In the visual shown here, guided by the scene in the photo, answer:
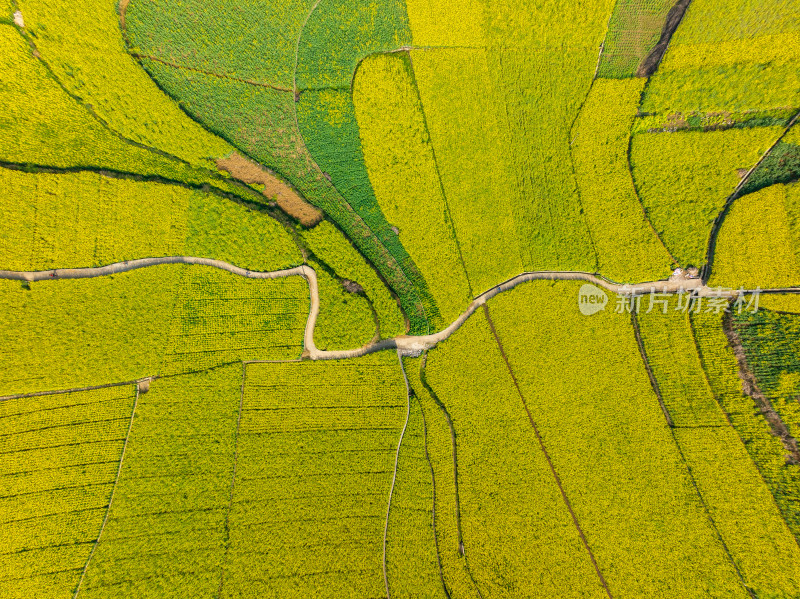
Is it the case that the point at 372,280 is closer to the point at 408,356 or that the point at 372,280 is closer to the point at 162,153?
the point at 408,356

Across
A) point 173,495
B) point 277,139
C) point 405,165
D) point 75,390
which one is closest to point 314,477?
point 173,495

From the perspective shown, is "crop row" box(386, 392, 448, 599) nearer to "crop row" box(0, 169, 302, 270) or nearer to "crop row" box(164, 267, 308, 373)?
"crop row" box(164, 267, 308, 373)

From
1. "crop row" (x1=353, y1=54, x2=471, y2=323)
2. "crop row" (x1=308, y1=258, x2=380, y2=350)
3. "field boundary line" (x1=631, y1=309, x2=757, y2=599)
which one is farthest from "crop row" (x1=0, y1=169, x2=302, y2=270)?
"field boundary line" (x1=631, y1=309, x2=757, y2=599)

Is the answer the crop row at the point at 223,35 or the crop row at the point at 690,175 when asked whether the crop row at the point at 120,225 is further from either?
the crop row at the point at 690,175

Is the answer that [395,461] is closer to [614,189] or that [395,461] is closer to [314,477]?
[314,477]

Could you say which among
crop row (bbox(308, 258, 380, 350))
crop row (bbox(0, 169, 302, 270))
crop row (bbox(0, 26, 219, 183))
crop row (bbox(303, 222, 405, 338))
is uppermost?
crop row (bbox(0, 26, 219, 183))

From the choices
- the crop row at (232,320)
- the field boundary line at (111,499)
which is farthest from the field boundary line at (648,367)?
the field boundary line at (111,499)

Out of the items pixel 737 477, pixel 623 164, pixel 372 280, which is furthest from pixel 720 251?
pixel 372 280
